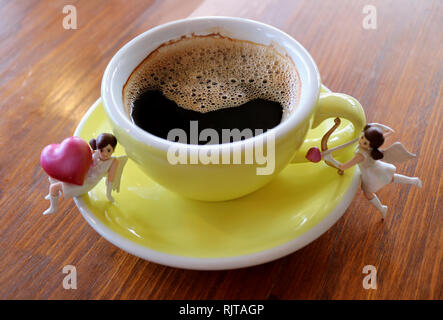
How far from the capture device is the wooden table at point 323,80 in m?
0.68

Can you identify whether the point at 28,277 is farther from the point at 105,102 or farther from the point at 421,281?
the point at 421,281

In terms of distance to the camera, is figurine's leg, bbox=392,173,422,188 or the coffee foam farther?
the coffee foam

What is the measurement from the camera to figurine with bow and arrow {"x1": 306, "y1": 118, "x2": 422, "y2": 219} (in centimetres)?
68

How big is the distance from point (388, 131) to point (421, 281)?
26 cm

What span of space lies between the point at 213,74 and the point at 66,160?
0.39 m

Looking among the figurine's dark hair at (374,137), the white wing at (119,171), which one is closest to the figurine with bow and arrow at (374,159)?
the figurine's dark hair at (374,137)

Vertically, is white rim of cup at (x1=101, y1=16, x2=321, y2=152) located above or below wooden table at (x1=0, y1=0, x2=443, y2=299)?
above

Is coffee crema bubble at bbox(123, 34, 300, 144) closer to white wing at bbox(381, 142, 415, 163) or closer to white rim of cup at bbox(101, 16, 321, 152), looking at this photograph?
white rim of cup at bbox(101, 16, 321, 152)

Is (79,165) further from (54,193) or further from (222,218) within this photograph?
(222,218)

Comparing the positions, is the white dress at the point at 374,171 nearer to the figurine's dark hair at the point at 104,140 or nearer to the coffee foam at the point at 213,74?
the coffee foam at the point at 213,74

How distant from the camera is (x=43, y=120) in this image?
97 centimetres

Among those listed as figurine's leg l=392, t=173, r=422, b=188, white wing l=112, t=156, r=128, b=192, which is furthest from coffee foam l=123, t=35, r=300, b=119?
figurine's leg l=392, t=173, r=422, b=188

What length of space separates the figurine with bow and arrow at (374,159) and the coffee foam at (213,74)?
0.13 meters

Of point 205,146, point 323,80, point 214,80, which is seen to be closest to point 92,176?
point 205,146
